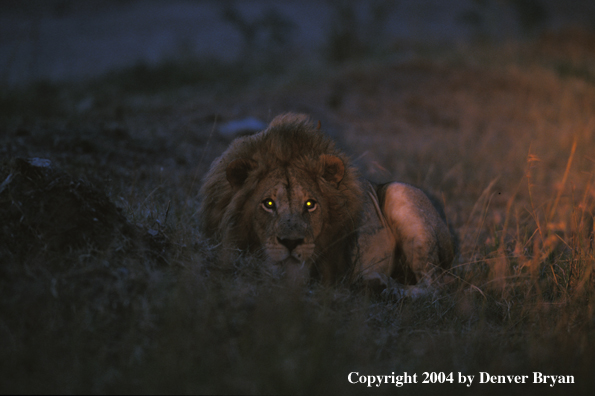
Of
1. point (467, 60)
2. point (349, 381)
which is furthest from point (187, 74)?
point (349, 381)

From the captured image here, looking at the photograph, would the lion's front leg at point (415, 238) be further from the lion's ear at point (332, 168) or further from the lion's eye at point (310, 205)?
the lion's eye at point (310, 205)

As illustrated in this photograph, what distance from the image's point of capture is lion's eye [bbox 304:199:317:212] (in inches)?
147

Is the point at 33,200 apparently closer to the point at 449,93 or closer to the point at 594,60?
the point at 449,93

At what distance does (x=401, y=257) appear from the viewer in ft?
15.3

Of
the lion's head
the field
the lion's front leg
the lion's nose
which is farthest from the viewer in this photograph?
the lion's front leg

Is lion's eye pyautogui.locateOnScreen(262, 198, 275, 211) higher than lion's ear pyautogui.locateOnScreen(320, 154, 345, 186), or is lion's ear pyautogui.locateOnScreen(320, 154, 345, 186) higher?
lion's ear pyautogui.locateOnScreen(320, 154, 345, 186)

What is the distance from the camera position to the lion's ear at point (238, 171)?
3758 mm

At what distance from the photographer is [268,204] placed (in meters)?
3.71

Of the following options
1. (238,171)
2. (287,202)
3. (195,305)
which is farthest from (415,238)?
(195,305)

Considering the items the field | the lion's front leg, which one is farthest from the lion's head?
the lion's front leg

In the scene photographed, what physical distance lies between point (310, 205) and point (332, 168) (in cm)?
42

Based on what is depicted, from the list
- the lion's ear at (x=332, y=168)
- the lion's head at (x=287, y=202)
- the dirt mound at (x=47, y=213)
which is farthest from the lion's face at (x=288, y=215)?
the dirt mound at (x=47, y=213)

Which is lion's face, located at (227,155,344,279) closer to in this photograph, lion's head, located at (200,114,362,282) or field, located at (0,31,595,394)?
lion's head, located at (200,114,362,282)

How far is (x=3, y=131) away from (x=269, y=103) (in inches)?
242
